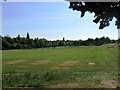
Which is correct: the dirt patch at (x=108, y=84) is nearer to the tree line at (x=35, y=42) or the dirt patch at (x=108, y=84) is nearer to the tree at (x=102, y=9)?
the tree at (x=102, y=9)

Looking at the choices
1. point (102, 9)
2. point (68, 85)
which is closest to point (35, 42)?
point (68, 85)

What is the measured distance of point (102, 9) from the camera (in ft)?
45.1

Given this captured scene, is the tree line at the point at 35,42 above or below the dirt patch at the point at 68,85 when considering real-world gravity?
above

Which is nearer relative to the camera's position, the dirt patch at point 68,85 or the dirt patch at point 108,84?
the dirt patch at point 108,84

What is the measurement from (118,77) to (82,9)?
10059 millimetres

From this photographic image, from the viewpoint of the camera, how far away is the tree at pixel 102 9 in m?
13.5

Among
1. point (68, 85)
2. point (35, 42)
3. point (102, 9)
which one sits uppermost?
point (102, 9)

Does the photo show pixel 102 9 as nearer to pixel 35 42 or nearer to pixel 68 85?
pixel 68 85

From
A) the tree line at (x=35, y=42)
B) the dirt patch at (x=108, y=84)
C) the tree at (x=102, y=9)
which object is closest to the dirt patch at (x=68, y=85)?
the dirt patch at (x=108, y=84)

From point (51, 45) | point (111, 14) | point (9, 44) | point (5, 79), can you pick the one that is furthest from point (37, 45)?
point (111, 14)

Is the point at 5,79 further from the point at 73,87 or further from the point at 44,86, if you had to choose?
the point at 73,87

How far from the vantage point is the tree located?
44.3 ft

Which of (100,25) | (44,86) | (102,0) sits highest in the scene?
(102,0)

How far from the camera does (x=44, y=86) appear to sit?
19641mm
